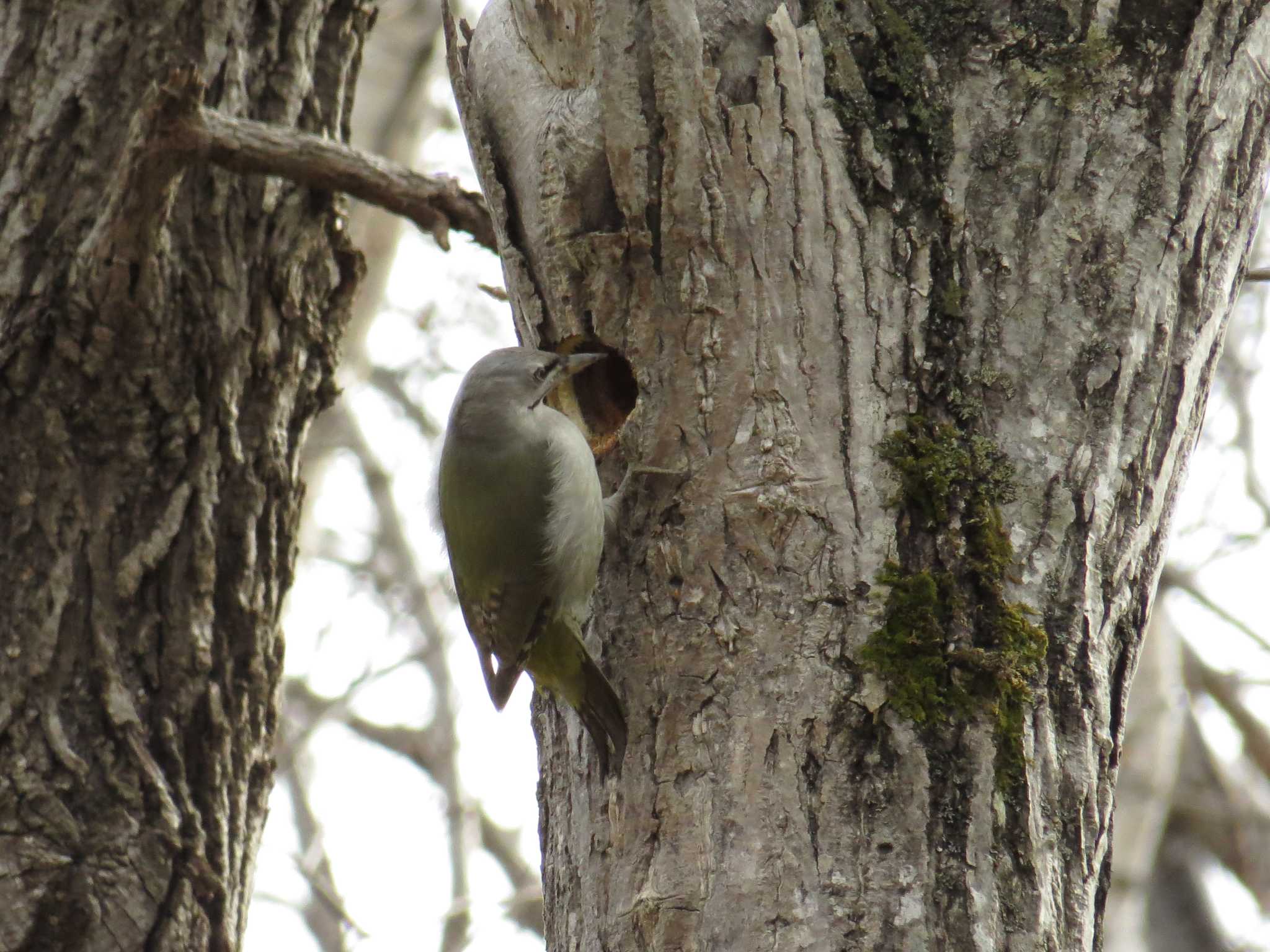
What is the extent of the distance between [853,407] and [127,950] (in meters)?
2.21

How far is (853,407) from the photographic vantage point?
9.22 ft

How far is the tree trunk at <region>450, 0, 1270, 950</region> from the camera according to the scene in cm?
252

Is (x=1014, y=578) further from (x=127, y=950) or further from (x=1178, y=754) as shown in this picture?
(x=1178, y=754)

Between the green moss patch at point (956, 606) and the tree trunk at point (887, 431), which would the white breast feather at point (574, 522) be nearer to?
the tree trunk at point (887, 431)

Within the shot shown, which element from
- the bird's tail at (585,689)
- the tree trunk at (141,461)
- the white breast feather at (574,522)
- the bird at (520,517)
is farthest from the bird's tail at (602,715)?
the tree trunk at (141,461)

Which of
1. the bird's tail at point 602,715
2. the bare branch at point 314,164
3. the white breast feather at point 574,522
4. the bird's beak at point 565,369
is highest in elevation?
the bare branch at point 314,164

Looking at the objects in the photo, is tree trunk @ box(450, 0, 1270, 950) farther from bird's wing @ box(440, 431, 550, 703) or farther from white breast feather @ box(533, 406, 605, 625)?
bird's wing @ box(440, 431, 550, 703)

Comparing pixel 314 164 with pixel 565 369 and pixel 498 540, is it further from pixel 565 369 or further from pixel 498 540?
pixel 498 540

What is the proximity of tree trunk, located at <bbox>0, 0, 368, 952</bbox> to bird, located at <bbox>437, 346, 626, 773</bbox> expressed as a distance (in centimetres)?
48

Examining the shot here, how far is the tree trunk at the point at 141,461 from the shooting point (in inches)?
135

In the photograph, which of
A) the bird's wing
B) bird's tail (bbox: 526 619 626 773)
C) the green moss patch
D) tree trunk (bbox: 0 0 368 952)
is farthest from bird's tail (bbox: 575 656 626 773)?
tree trunk (bbox: 0 0 368 952)

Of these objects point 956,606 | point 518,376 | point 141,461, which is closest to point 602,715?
point 956,606

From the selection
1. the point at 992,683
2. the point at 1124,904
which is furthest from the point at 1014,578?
the point at 1124,904

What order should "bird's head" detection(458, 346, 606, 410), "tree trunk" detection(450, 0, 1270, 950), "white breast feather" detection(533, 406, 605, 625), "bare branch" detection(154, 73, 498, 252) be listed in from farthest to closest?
"bird's head" detection(458, 346, 606, 410) → "white breast feather" detection(533, 406, 605, 625) → "bare branch" detection(154, 73, 498, 252) → "tree trunk" detection(450, 0, 1270, 950)
